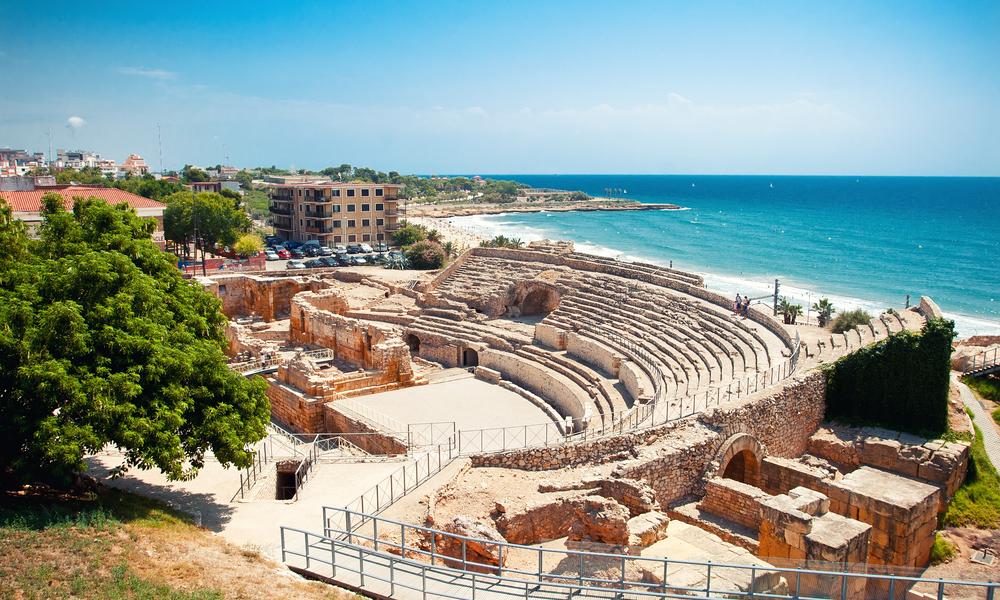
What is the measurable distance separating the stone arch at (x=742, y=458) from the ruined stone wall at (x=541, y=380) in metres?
5.77

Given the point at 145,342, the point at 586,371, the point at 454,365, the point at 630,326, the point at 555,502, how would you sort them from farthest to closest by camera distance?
the point at 454,365
the point at 630,326
the point at 586,371
the point at 555,502
the point at 145,342

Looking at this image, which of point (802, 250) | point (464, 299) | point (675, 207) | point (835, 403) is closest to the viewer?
point (835, 403)

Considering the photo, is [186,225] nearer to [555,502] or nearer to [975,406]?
[555,502]

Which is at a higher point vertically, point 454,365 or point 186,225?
point 186,225

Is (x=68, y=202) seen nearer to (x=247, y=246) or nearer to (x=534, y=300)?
(x=247, y=246)

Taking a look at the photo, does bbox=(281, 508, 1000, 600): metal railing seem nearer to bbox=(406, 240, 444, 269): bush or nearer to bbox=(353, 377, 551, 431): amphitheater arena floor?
bbox=(353, 377, 551, 431): amphitheater arena floor

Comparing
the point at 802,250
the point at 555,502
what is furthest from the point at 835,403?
the point at 802,250

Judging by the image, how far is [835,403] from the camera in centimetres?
2280

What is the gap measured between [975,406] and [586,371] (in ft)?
44.9

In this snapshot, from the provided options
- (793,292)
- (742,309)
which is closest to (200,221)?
(742,309)

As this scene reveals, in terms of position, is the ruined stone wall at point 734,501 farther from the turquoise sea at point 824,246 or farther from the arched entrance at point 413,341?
the turquoise sea at point 824,246

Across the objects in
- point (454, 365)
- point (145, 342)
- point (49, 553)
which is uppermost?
point (145, 342)

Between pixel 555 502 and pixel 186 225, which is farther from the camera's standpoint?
pixel 186 225

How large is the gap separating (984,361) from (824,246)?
6337 centimetres
